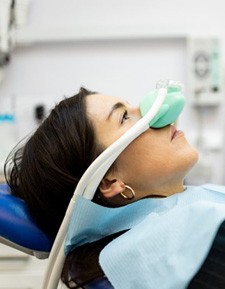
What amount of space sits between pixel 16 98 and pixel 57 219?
54.3 inches

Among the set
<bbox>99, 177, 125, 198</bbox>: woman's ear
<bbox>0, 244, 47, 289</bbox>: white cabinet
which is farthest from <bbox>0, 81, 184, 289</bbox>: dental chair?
→ <bbox>0, 244, 47, 289</bbox>: white cabinet

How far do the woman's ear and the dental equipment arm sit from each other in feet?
0.35

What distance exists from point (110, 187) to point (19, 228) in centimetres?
25

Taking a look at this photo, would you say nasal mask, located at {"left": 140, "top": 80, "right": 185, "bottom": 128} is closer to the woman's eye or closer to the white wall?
the woman's eye

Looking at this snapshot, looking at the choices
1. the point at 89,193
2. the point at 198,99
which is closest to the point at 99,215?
the point at 89,193

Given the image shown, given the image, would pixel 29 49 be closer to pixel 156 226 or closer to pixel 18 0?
pixel 18 0

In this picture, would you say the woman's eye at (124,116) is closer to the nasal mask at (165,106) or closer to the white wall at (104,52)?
the nasal mask at (165,106)

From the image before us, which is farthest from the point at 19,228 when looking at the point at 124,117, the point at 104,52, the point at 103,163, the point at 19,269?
the point at 104,52

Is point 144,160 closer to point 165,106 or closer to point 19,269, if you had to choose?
point 165,106

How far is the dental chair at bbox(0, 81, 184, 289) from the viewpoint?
3.33ft

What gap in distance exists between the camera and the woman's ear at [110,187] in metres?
1.14

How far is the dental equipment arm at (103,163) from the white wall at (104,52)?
1.24 m

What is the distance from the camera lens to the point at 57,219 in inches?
46.1

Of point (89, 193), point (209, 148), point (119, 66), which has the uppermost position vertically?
point (119, 66)
